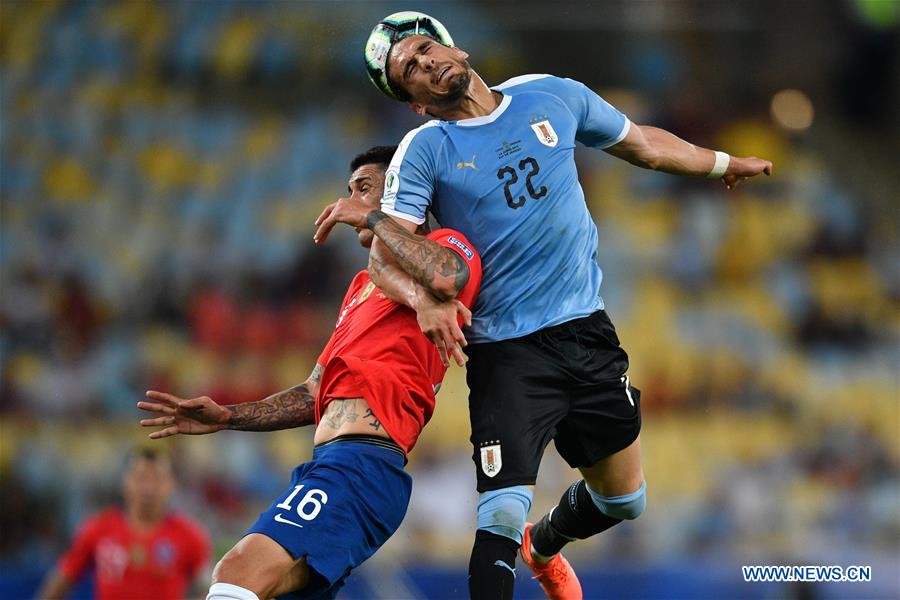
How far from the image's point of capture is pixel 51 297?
1384 cm

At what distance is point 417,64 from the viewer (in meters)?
5.04

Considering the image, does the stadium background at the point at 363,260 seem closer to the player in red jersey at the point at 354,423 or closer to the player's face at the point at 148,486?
the player's face at the point at 148,486

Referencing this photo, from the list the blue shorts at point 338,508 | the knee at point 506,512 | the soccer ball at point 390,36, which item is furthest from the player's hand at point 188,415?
the soccer ball at point 390,36

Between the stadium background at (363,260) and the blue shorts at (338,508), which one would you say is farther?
the stadium background at (363,260)

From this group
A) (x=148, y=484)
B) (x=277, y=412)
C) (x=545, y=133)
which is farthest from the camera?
(x=148, y=484)

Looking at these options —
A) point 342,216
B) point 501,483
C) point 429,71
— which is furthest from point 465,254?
point 501,483

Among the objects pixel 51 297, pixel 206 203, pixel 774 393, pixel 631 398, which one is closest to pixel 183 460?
pixel 51 297

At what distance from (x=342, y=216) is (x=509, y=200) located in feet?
2.27

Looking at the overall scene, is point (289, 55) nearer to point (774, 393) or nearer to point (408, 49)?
point (774, 393)

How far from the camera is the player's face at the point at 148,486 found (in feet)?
28.5

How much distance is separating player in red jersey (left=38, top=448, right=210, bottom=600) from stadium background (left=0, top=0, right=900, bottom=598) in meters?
1.38

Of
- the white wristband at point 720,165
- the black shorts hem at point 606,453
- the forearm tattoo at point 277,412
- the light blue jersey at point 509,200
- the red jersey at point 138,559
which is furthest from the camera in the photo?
the red jersey at point 138,559

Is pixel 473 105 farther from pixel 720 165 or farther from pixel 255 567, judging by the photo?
pixel 255 567

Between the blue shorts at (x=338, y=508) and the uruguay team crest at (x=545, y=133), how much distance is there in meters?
1.41
